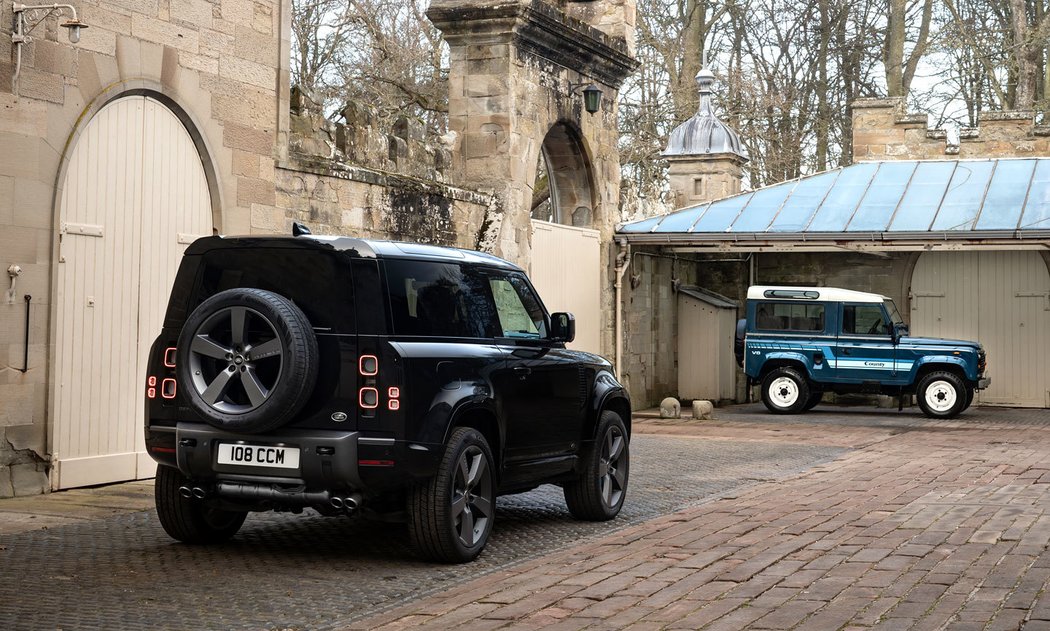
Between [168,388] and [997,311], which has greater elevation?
[997,311]

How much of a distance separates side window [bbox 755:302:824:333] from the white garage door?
4.34m

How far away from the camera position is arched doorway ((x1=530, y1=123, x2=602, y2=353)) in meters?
18.2

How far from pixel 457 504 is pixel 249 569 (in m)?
1.15

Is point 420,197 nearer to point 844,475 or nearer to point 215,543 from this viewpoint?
point 844,475

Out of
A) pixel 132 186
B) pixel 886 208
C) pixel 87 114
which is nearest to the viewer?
pixel 87 114

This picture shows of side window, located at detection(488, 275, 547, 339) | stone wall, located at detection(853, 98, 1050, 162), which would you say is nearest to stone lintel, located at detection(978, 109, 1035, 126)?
stone wall, located at detection(853, 98, 1050, 162)

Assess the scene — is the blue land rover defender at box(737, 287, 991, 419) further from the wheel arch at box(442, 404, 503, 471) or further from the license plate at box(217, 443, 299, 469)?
the license plate at box(217, 443, 299, 469)

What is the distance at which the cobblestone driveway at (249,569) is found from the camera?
19.5ft

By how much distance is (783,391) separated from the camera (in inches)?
834

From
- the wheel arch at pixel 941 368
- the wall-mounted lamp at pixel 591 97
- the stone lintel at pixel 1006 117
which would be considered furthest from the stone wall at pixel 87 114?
the stone lintel at pixel 1006 117

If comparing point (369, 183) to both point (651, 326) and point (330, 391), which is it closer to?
point (330, 391)

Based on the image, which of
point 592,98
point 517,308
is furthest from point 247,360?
point 592,98

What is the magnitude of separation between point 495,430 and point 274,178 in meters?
5.29

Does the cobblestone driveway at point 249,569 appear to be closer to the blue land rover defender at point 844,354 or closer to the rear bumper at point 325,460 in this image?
the rear bumper at point 325,460
